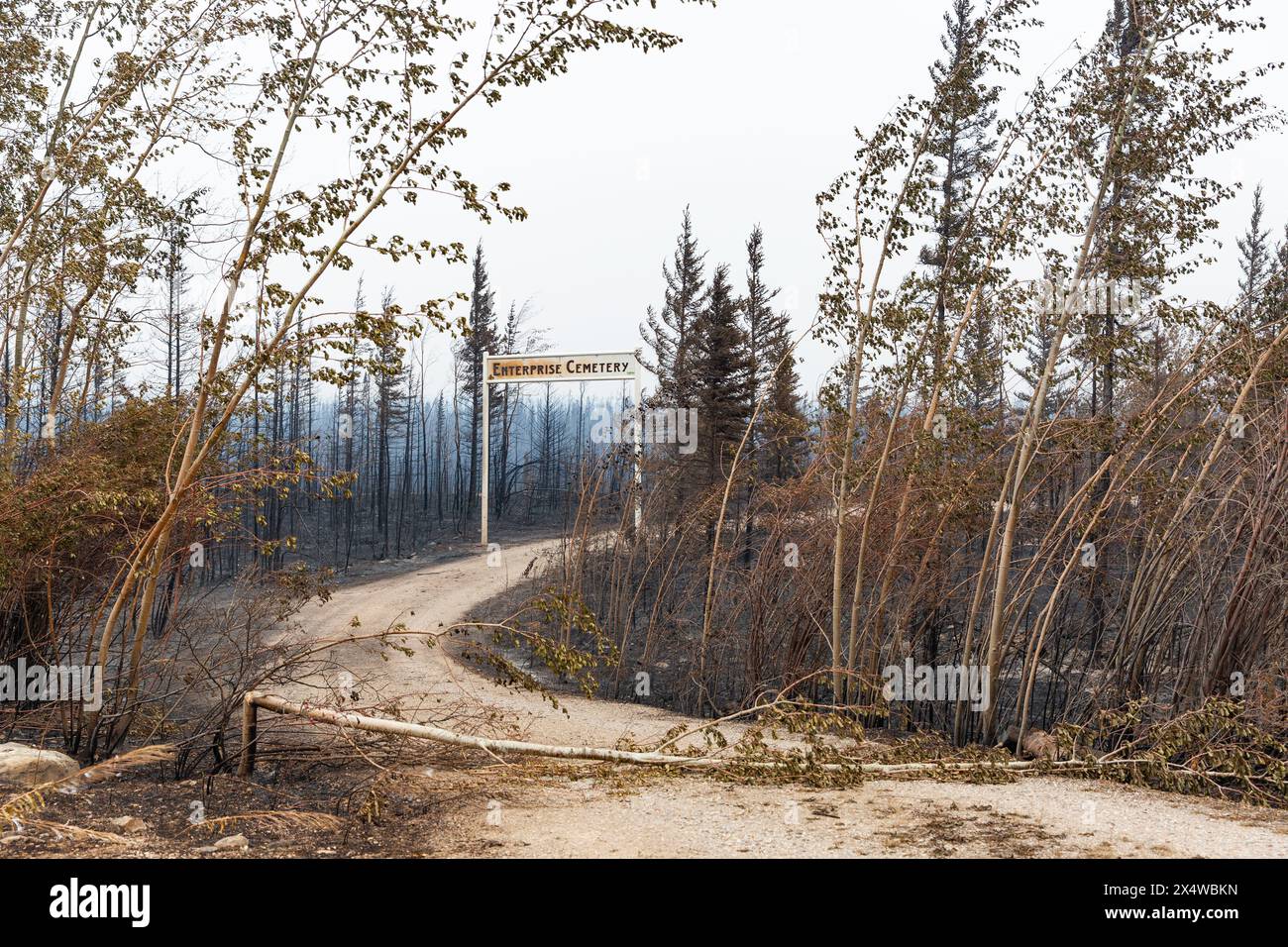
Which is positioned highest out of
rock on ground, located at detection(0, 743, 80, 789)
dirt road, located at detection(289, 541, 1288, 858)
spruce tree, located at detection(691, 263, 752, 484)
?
spruce tree, located at detection(691, 263, 752, 484)

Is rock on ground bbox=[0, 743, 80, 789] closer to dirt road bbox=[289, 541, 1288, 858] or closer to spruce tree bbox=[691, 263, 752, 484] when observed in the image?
dirt road bbox=[289, 541, 1288, 858]

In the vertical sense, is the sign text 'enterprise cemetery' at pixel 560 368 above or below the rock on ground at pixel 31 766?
above

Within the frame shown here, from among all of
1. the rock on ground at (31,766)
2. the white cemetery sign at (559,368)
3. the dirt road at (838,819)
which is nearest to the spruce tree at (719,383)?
the white cemetery sign at (559,368)

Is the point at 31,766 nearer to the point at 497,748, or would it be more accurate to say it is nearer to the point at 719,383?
the point at 497,748

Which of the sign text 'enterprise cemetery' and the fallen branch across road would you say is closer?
the fallen branch across road

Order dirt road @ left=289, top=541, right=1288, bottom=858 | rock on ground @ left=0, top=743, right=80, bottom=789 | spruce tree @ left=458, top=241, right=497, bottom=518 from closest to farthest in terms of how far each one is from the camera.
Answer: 1. dirt road @ left=289, top=541, right=1288, bottom=858
2. rock on ground @ left=0, top=743, right=80, bottom=789
3. spruce tree @ left=458, top=241, right=497, bottom=518

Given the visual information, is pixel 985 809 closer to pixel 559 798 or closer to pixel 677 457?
pixel 559 798

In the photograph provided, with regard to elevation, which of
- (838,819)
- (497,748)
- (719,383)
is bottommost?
(838,819)

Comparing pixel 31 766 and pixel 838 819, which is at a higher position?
pixel 31 766

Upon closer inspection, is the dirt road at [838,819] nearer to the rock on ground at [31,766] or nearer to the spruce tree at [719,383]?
the rock on ground at [31,766]

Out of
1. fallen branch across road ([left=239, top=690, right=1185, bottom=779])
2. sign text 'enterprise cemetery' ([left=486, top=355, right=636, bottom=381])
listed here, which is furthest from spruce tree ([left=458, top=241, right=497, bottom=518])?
fallen branch across road ([left=239, top=690, right=1185, bottom=779])

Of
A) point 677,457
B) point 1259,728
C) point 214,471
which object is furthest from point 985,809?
point 677,457

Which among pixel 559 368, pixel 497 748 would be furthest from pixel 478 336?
pixel 497 748

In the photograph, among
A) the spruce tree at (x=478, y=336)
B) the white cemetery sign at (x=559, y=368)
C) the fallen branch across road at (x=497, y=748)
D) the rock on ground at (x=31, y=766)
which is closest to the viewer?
the rock on ground at (x=31, y=766)
